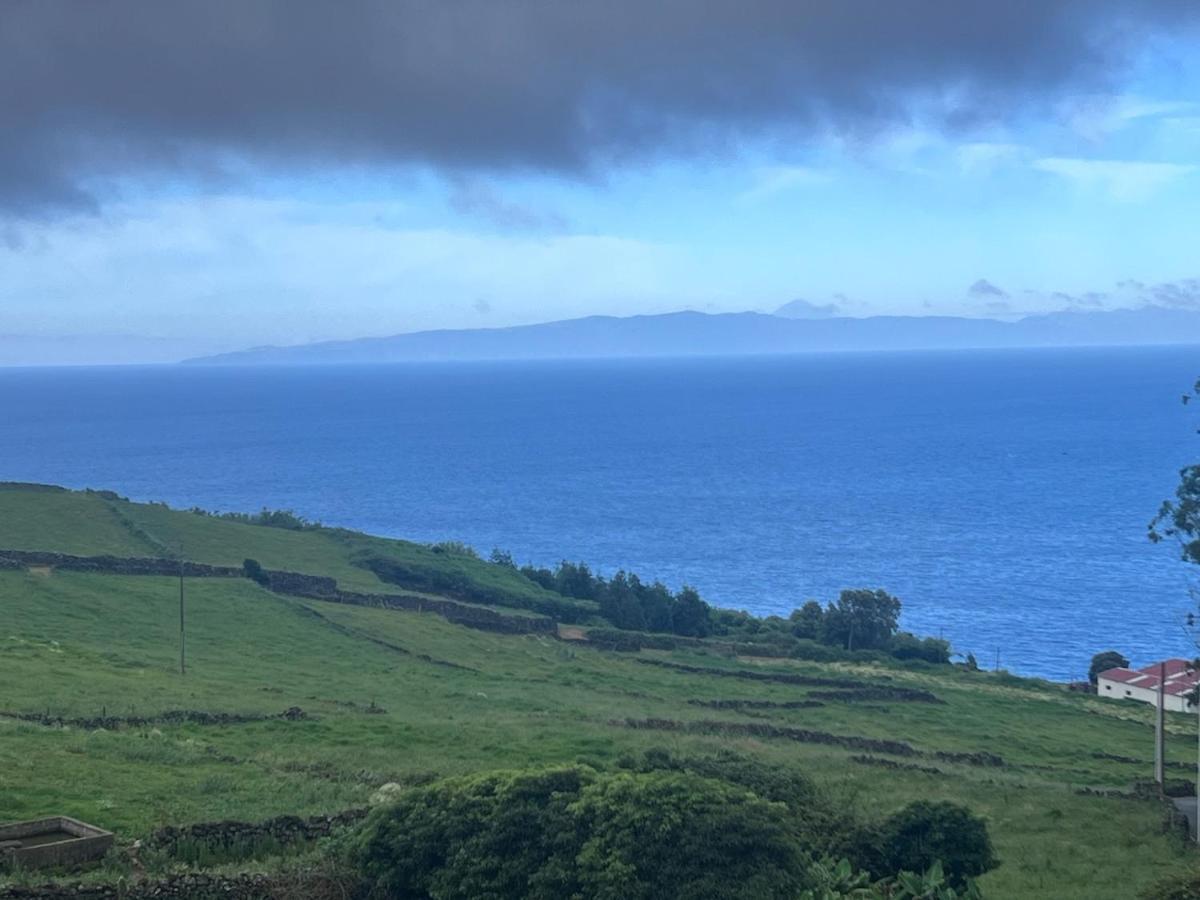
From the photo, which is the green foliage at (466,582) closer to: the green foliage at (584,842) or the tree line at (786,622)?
the tree line at (786,622)

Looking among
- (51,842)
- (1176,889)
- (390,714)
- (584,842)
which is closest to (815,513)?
(390,714)

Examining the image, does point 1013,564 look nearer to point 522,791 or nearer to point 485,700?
point 485,700

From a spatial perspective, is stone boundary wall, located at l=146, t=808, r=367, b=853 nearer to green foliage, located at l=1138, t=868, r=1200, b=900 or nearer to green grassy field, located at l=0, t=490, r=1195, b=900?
green grassy field, located at l=0, t=490, r=1195, b=900

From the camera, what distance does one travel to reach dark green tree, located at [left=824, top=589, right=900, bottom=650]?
6481 centimetres

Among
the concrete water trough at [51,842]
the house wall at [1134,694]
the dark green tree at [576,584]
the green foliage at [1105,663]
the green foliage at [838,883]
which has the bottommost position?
the house wall at [1134,694]

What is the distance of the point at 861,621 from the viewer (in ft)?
214

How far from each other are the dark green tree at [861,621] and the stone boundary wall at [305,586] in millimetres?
14652

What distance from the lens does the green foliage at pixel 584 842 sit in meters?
16.0

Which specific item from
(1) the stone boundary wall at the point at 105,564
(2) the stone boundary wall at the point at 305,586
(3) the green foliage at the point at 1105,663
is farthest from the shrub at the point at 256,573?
(3) the green foliage at the point at 1105,663

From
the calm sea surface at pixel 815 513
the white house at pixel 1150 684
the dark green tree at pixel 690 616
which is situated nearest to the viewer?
the white house at pixel 1150 684

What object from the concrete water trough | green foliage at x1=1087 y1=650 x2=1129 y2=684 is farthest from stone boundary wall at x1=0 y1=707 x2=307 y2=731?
green foliage at x1=1087 y1=650 x2=1129 y2=684

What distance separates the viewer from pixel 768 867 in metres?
16.3

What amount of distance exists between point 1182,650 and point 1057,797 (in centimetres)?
5983

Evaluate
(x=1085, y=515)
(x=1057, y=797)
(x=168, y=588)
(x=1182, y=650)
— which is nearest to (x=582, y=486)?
(x=1085, y=515)
